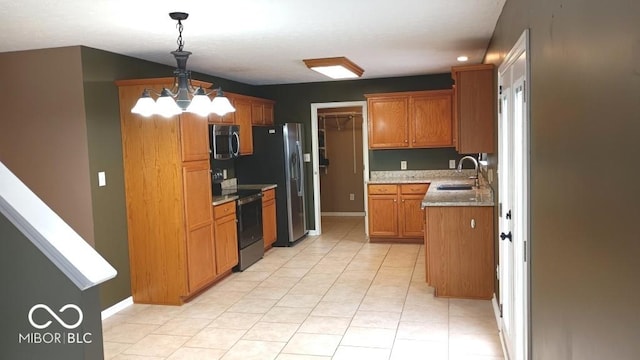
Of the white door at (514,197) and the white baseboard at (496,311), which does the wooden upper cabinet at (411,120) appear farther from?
the white door at (514,197)

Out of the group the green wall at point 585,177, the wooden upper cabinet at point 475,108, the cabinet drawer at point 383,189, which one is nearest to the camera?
the green wall at point 585,177

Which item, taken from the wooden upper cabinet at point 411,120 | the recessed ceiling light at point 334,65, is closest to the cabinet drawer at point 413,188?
the wooden upper cabinet at point 411,120

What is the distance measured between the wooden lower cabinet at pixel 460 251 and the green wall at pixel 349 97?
298 cm

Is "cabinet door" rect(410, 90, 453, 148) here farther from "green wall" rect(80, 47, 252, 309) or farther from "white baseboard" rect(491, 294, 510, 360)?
"green wall" rect(80, 47, 252, 309)

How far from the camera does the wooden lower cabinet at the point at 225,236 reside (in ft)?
A: 17.9

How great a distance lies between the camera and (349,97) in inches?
307

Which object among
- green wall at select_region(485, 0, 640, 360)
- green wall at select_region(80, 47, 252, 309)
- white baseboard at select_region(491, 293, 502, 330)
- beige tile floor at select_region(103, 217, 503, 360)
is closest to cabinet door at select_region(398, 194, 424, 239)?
beige tile floor at select_region(103, 217, 503, 360)

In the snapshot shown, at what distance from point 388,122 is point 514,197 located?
4407 millimetres

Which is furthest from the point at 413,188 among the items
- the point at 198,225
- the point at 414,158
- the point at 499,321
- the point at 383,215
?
the point at 499,321

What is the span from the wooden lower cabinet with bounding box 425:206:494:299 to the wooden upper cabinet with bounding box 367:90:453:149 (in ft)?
8.85

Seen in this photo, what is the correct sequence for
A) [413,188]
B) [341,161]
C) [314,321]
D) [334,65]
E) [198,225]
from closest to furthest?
[314,321] → [198,225] → [334,65] → [413,188] → [341,161]

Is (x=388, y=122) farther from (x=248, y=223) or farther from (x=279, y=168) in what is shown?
(x=248, y=223)

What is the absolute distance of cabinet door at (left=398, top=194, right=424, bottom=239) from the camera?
7121mm

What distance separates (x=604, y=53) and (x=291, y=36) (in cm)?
332
